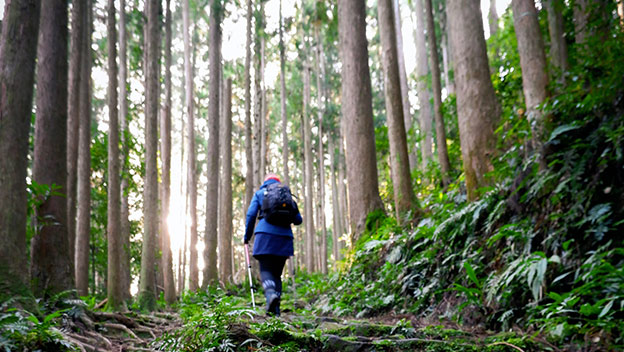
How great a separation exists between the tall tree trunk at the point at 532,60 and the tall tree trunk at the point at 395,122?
3.41m

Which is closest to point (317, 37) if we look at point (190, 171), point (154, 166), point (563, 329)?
point (190, 171)

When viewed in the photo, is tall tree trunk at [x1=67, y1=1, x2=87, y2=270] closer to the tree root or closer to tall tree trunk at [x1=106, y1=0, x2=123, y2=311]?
tall tree trunk at [x1=106, y1=0, x2=123, y2=311]

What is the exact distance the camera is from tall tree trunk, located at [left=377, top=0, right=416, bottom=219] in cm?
785

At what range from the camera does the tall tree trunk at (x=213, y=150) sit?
1223cm

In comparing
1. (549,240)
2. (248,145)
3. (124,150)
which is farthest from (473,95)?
(124,150)

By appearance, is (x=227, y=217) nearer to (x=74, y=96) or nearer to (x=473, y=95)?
(x=74, y=96)

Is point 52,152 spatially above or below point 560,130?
above

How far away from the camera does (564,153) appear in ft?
12.8

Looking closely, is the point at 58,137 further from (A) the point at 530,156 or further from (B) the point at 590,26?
(B) the point at 590,26

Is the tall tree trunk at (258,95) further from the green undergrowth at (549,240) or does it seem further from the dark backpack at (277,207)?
the green undergrowth at (549,240)

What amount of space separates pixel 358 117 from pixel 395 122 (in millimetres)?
938

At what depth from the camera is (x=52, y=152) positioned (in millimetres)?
4812

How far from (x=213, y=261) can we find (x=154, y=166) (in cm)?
375

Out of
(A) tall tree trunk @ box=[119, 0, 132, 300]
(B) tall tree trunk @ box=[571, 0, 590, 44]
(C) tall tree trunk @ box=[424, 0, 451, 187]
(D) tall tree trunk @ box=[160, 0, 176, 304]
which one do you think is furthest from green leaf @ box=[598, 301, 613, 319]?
(D) tall tree trunk @ box=[160, 0, 176, 304]
